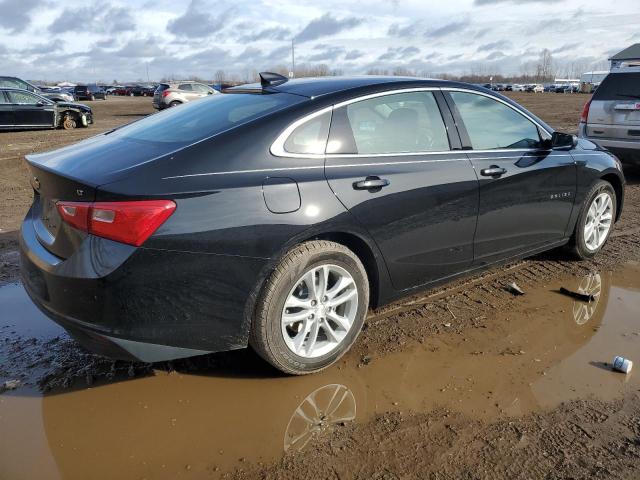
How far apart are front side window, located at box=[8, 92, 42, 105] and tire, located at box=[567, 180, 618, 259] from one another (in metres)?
16.6

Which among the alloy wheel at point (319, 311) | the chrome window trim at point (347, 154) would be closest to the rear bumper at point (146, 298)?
the alloy wheel at point (319, 311)

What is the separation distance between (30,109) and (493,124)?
641 inches

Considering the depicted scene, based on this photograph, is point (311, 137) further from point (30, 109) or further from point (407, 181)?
point (30, 109)

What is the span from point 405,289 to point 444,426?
105 cm

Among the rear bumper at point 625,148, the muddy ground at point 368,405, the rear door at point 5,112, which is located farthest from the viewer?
the rear door at point 5,112

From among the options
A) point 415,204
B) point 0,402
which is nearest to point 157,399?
point 0,402

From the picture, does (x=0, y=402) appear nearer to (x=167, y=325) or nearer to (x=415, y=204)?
(x=167, y=325)

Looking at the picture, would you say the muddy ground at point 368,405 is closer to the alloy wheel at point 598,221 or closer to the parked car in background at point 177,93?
the alloy wheel at point 598,221

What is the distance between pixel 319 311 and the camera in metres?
3.03

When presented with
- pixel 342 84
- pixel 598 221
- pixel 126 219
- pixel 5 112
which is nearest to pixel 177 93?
pixel 5 112

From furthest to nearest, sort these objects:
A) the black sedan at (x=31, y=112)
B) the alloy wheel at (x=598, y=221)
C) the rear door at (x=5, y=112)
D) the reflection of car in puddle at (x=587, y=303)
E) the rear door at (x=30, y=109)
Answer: the rear door at (x=30, y=109) → the black sedan at (x=31, y=112) → the rear door at (x=5, y=112) → the alloy wheel at (x=598, y=221) → the reflection of car in puddle at (x=587, y=303)

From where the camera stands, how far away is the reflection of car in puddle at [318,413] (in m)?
2.54

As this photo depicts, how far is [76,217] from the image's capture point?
2.50m

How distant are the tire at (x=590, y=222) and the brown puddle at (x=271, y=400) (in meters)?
1.27
